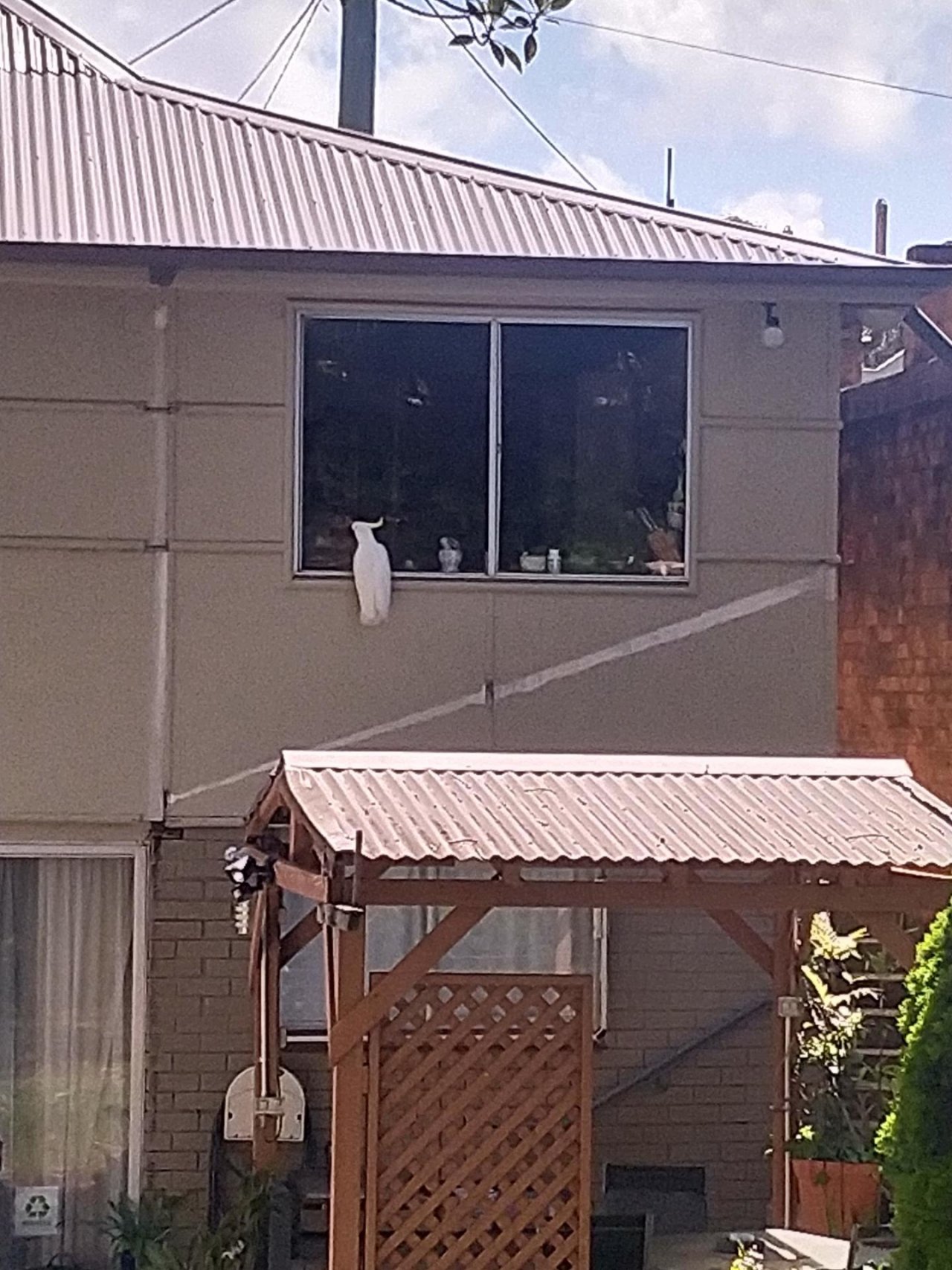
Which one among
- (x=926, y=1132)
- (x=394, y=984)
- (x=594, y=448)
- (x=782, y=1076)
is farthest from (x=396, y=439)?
(x=926, y=1132)

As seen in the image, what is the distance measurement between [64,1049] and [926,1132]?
476 centimetres

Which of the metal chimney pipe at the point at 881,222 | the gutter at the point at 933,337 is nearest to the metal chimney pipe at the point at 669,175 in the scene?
the metal chimney pipe at the point at 881,222

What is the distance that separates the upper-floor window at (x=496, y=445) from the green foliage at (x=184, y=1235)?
3096mm

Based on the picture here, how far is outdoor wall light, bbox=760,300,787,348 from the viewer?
1050cm

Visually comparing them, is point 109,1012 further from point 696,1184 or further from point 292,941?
point 696,1184

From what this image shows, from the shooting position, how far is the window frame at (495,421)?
10367mm

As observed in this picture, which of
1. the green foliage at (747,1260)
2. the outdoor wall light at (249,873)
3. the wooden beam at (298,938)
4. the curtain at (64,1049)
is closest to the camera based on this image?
the green foliage at (747,1260)

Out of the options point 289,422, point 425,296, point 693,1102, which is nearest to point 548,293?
point 425,296

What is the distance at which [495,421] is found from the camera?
34.6 feet

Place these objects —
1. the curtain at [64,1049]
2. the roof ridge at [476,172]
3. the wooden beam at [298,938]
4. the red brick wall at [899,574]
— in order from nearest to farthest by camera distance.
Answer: the wooden beam at [298,938] → the curtain at [64,1049] → the roof ridge at [476,172] → the red brick wall at [899,574]

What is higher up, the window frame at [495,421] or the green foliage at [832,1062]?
the window frame at [495,421]

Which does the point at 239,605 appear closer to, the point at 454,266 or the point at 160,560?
the point at 160,560

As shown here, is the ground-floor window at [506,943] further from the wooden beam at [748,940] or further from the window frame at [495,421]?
the window frame at [495,421]

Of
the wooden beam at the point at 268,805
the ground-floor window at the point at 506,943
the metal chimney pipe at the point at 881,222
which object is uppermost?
the metal chimney pipe at the point at 881,222
